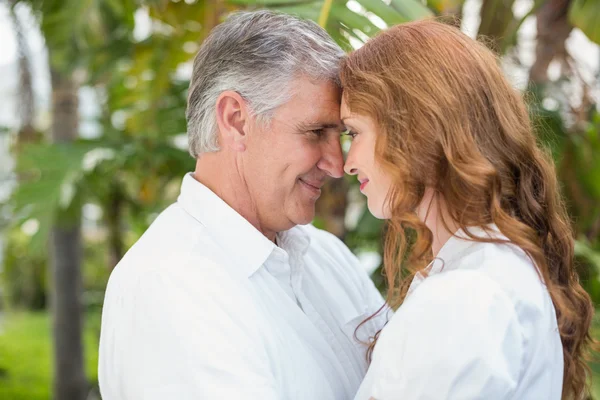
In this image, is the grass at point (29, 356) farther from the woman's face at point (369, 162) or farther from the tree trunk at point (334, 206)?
the woman's face at point (369, 162)

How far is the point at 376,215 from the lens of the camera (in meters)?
1.36

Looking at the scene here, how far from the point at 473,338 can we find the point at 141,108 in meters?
3.22

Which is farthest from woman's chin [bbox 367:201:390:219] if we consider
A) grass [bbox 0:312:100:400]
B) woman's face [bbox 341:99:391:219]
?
grass [bbox 0:312:100:400]

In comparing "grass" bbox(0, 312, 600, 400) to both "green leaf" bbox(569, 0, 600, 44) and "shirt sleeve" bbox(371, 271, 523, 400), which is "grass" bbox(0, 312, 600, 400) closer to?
"green leaf" bbox(569, 0, 600, 44)

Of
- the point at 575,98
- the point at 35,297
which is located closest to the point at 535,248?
the point at 575,98

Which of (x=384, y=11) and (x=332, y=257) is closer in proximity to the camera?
(x=384, y=11)

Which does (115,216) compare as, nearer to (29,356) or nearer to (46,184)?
(46,184)

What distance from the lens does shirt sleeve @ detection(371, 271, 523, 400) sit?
3.41 ft

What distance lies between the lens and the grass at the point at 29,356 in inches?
194

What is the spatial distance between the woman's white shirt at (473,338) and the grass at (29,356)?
371 cm

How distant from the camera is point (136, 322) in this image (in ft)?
4.33

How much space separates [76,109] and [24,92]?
54 cm

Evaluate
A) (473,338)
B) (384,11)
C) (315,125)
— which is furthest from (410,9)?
(473,338)

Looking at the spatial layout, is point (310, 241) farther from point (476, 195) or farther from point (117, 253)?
point (117, 253)
